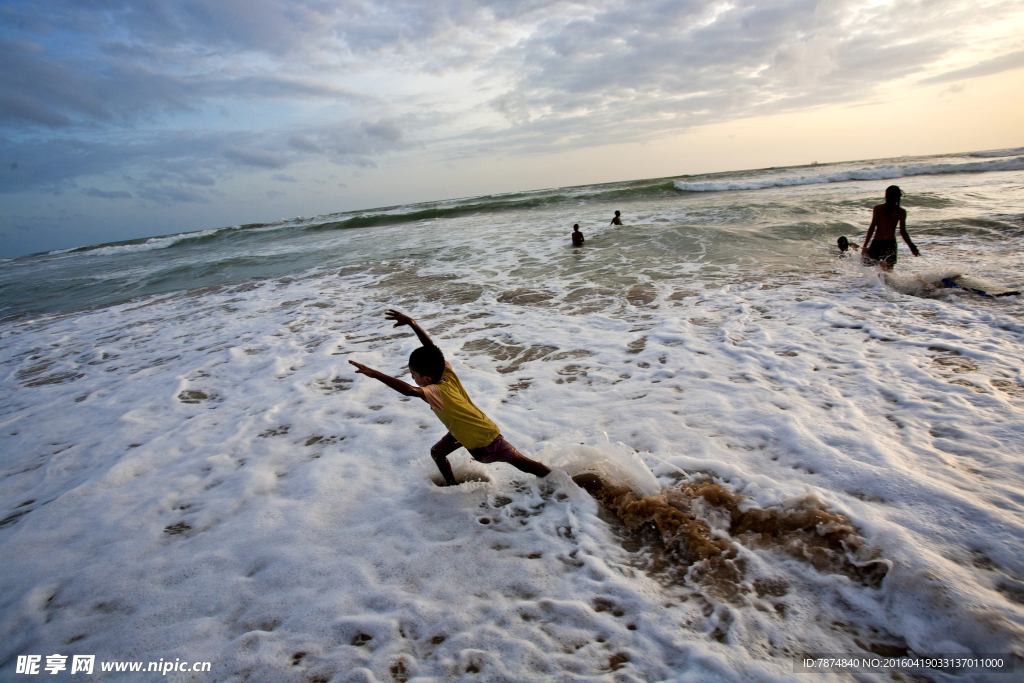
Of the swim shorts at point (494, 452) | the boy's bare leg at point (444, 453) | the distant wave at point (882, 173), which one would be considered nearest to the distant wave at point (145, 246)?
the distant wave at point (882, 173)

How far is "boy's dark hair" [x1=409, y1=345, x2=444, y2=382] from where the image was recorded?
2416mm

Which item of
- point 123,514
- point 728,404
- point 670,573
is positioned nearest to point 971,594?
point 670,573

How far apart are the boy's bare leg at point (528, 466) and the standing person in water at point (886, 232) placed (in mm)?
7330

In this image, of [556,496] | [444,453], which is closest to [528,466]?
[556,496]

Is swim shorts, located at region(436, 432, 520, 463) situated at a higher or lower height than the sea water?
higher

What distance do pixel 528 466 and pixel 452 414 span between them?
0.70 meters

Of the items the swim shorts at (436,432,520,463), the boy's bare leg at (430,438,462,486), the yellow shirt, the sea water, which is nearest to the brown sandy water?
the sea water

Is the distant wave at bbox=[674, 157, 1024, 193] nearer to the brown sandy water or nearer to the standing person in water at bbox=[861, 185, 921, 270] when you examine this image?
the standing person in water at bbox=[861, 185, 921, 270]

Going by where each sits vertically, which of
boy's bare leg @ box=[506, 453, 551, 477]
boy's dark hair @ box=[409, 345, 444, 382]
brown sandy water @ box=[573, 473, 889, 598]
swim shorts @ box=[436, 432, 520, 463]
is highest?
boy's dark hair @ box=[409, 345, 444, 382]

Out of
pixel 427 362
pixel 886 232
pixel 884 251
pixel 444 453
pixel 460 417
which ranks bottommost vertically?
pixel 444 453

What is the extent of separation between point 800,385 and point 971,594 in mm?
2210

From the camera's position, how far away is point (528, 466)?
298 cm

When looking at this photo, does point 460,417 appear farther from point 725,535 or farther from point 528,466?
point 725,535

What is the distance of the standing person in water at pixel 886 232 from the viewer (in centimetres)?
700
